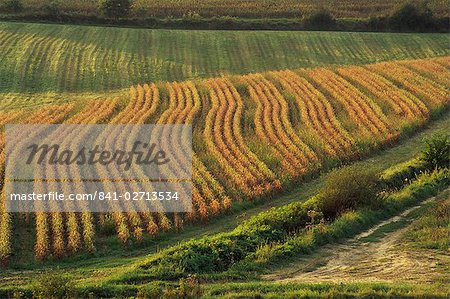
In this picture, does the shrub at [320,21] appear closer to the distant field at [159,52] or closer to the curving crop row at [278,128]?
the distant field at [159,52]

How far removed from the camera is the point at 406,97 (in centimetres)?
3488

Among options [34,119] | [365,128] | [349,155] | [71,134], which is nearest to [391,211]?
[349,155]

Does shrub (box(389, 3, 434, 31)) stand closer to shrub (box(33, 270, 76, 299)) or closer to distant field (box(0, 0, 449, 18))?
distant field (box(0, 0, 449, 18))

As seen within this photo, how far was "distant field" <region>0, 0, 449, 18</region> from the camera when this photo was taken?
182 feet

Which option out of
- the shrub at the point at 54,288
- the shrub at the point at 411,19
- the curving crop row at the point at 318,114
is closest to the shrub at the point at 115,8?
the curving crop row at the point at 318,114

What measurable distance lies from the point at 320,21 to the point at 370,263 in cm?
4028

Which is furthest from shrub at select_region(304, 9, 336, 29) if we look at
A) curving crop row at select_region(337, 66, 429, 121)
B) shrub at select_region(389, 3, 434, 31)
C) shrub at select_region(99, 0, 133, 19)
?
shrub at select_region(99, 0, 133, 19)

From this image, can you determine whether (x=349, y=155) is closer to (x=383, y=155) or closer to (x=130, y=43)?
(x=383, y=155)

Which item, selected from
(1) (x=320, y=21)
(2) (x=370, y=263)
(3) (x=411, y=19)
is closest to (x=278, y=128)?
(2) (x=370, y=263)

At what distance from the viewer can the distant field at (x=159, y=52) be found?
42656 mm

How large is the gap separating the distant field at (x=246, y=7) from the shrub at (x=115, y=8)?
108 cm

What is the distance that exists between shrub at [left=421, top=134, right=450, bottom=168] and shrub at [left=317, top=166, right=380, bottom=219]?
5.14m

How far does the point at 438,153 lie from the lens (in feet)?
81.1

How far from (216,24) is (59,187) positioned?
34645 mm
